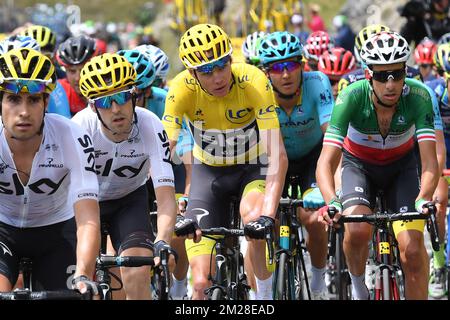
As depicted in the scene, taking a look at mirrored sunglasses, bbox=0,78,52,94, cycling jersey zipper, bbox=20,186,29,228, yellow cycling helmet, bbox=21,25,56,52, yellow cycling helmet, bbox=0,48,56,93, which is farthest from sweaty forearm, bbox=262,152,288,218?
yellow cycling helmet, bbox=21,25,56,52

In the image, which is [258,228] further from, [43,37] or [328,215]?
[43,37]

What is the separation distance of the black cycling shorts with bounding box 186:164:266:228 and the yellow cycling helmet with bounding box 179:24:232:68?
1078 millimetres

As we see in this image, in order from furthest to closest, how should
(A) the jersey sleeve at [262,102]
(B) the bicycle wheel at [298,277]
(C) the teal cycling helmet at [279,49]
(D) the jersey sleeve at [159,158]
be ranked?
(C) the teal cycling helmet at [279,49] < (B) the bicycle wheel at [298,277] < (A) the jersey sleeve at [262,102] < (D) the jersey sleeve at [159,158]

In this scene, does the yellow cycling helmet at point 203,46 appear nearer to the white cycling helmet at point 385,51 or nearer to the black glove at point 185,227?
the white cycling helmet at point 385,51

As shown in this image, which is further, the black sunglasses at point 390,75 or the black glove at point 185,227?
the black sunglasses at point 390,75

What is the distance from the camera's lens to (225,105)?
879 centimetres

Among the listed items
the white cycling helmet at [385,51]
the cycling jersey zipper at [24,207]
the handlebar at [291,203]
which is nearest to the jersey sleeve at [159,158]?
the cycling jersey zipper at [24,207]

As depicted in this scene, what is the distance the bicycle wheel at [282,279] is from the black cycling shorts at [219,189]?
558 mm

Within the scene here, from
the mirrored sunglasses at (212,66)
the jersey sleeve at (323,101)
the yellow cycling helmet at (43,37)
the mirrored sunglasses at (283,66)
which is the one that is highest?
the yellow cycling helmet at (43,37)

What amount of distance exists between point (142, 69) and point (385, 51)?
8.98ft

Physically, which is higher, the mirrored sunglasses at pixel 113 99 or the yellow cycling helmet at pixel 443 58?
the yellow cycling helmet at pixel 443 58

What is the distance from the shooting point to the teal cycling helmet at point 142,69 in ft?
Result: 32.7
